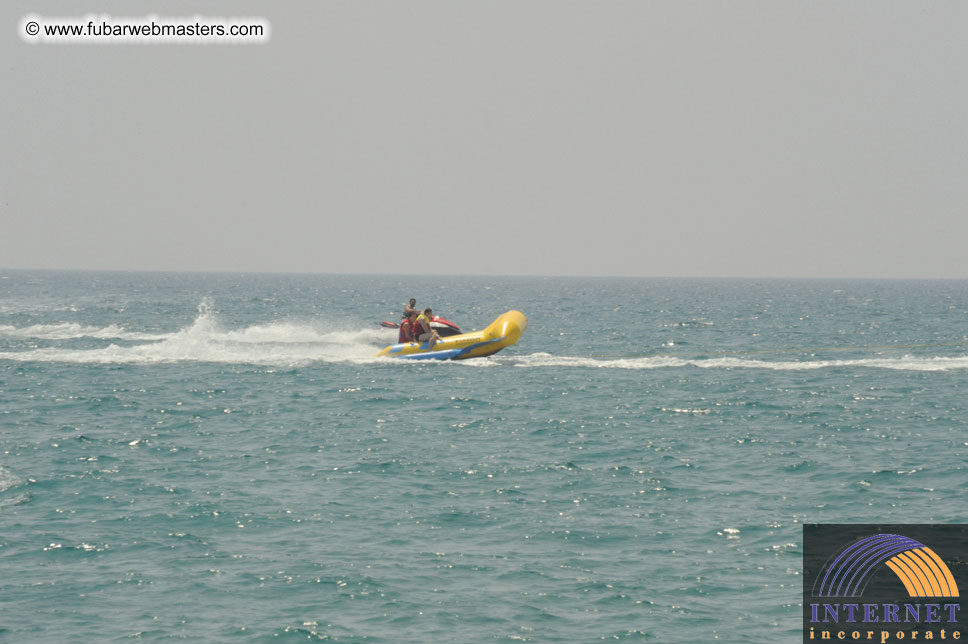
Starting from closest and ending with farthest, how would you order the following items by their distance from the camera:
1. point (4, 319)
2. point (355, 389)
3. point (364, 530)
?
point (364, 530) → point (355, 389) → point (4, 319)

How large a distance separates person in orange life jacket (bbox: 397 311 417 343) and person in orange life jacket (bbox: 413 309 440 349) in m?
0.13

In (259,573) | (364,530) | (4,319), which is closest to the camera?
(259,573)

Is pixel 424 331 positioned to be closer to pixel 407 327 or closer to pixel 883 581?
pixel 407 327

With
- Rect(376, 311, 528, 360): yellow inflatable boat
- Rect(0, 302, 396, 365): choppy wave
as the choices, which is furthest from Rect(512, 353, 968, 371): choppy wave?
Rect(0, 302, 396, 365): choppy wave

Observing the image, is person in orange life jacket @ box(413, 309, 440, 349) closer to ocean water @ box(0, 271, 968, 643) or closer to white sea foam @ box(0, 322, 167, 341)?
ocean water @ box(0, 271, 968, 643)

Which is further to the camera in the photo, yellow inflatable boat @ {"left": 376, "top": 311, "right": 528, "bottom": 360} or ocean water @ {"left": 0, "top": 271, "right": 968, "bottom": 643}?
yellow inflatable boat @ {"left": 376, "top": 311, "right": 528, "bottom": 360}

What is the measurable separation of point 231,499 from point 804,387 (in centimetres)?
1782

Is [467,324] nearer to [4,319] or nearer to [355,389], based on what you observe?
[4,319]

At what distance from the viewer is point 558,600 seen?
34.0 feet

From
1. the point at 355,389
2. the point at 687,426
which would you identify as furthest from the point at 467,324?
the point at 687,426

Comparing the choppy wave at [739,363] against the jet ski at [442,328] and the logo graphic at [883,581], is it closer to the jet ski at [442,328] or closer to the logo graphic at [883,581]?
the jet ski at [442,328]

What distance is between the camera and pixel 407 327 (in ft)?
97.1

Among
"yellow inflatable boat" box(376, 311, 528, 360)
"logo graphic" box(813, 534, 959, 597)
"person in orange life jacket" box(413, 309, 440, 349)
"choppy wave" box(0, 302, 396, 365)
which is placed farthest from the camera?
"choppy wave" box(0, 302, 396, 365)

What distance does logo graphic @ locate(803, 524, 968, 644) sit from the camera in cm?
983
